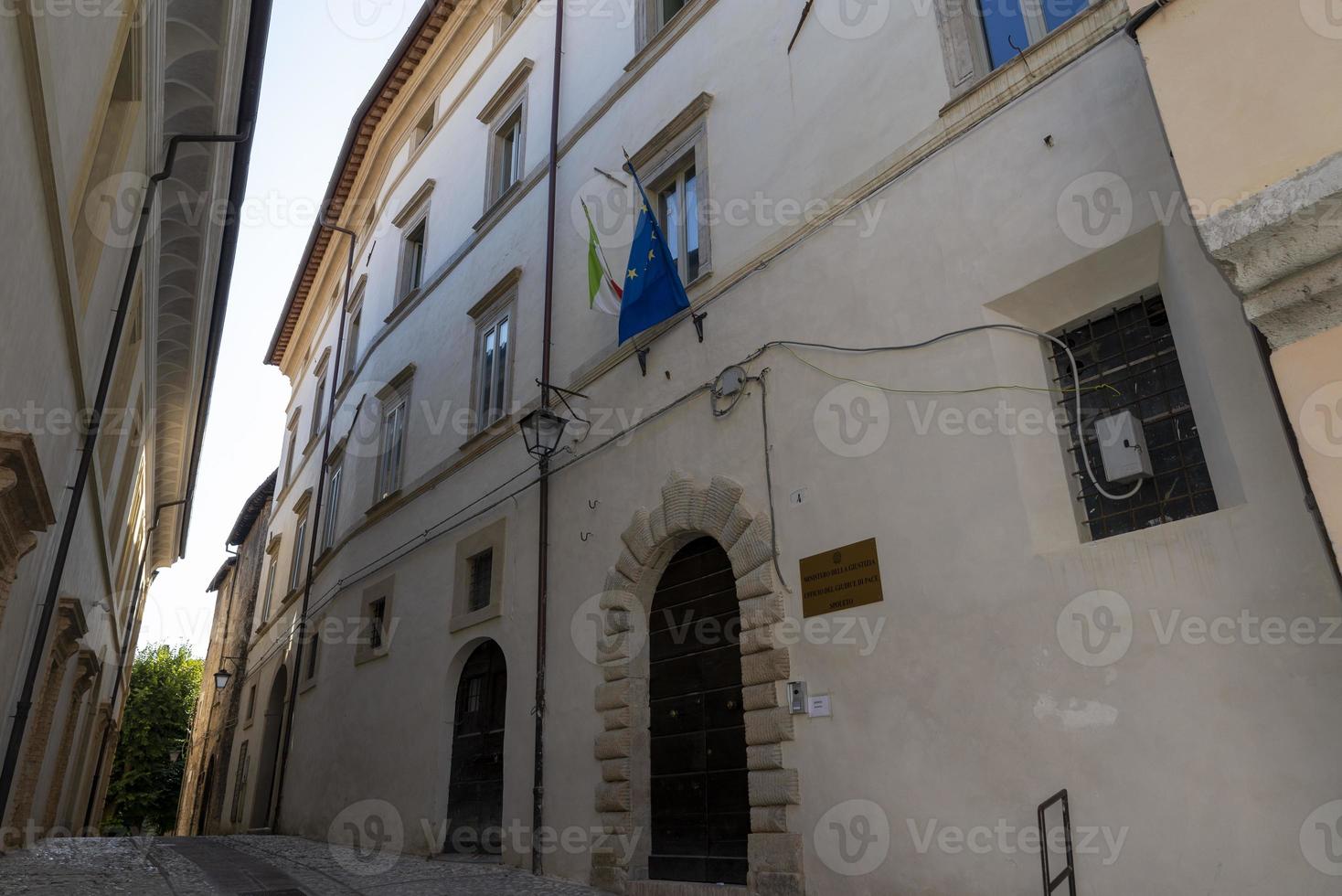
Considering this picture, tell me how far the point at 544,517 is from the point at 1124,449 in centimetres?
548

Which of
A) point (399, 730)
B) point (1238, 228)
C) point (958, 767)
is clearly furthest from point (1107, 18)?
point (399, 730)

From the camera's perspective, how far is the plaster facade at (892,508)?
13.3 ft

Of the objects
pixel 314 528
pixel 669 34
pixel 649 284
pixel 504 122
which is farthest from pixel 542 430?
pixel 314 528

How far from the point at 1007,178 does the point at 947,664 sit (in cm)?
285

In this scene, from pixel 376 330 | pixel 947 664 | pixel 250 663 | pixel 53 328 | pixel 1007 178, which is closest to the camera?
pixel 947 664

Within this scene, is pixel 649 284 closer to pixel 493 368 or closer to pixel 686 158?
pixel 686 158

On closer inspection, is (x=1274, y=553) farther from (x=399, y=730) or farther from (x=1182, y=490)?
(x=399, y=730)

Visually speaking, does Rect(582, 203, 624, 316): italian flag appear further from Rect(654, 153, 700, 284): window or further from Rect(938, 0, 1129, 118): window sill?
Rect(938, 0, 1129, 118): window sill

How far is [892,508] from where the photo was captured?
5.58 m

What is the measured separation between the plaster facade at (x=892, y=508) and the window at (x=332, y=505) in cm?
561

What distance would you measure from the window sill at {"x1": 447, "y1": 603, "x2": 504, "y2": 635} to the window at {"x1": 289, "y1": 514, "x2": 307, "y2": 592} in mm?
8886

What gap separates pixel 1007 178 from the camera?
5.45 m

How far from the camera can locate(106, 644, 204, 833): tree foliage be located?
29.2 metres

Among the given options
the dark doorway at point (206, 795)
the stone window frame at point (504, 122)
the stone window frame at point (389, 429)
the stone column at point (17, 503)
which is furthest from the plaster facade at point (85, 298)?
the dark doorway at point (206, 795)
